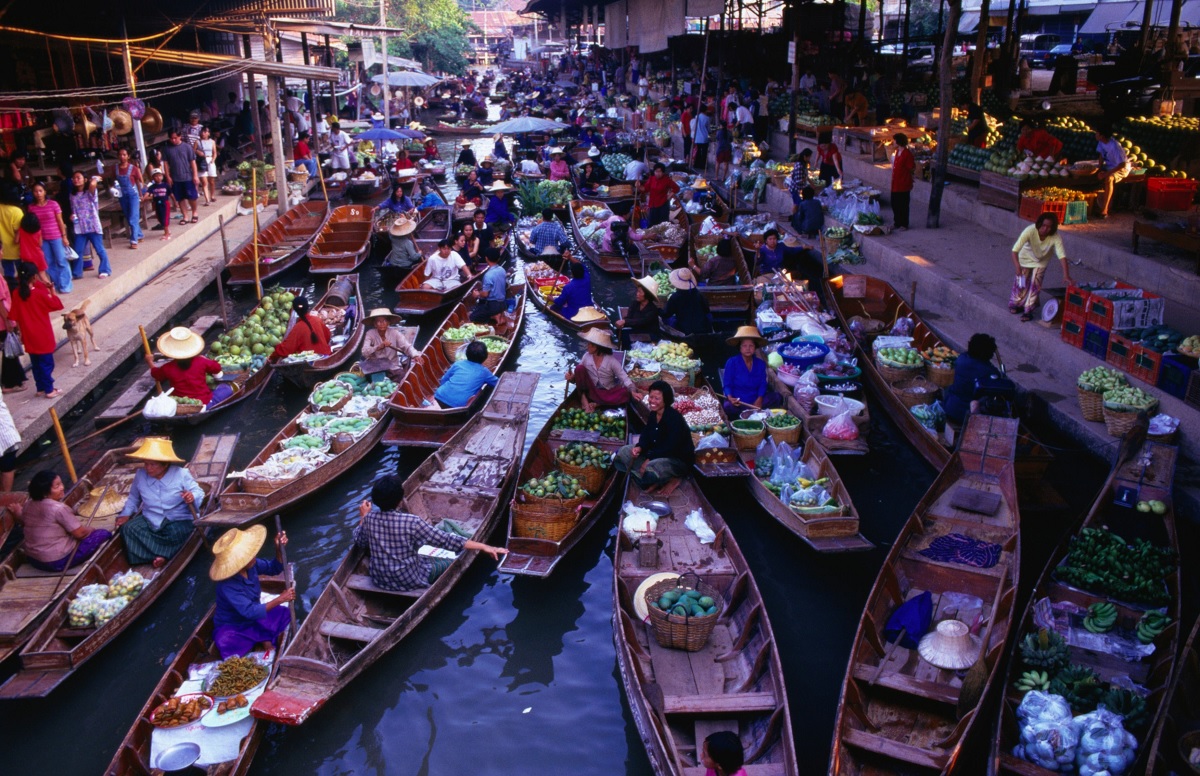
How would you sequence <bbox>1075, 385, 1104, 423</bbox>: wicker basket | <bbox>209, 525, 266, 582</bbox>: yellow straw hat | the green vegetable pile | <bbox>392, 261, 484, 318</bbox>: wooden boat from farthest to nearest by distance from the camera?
<bbox>392, 261, 484, 318</bbox>: wooden boat
<bbox>1075, 385, 1104, 423</bbox>: wicker basket
the green vegetable pile
<bbox>209, 525, 266, 582</bbox>: yellow straw hat

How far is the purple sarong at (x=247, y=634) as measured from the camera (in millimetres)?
5832

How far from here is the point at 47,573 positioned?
6.82 metres

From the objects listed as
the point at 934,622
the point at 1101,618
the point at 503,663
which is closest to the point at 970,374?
the point at 1101,618

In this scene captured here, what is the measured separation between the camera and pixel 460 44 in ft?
164

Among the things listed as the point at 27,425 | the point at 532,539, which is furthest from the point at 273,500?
the point at 27,425

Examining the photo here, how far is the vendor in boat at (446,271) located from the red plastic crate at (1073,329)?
8337 millimetres

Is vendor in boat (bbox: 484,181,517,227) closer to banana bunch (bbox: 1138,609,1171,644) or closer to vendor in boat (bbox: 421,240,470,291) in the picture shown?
vendor in boat (bbox: 421,240,470,291)

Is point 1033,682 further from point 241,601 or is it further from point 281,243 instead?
point 281,243

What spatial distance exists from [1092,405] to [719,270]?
6.25 m

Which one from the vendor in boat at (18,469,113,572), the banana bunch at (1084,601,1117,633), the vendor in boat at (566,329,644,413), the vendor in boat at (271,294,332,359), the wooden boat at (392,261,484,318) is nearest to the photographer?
the banana bunch at (1084,601,1117,633)

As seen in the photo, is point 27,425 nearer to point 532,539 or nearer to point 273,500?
point 273,500

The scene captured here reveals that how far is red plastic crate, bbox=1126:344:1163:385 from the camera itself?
834 centimetres

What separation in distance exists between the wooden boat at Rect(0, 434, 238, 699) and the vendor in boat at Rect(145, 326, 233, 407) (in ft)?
7.51

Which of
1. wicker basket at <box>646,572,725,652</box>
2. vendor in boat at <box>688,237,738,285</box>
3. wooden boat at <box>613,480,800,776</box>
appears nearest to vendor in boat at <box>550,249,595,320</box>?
vendor in boat at <box>688,237,738,285</box>
